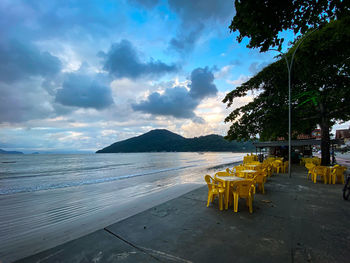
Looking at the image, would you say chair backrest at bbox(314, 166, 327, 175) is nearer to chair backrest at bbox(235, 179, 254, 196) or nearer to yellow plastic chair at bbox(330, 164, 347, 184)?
yellow plastic chair at bbox(330, 164, 347, 184)

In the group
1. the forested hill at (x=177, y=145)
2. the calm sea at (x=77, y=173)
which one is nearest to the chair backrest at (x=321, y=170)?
the calm sea at (x=77, y=173)

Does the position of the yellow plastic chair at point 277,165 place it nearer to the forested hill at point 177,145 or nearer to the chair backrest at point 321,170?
the chair backrest at point 321,170

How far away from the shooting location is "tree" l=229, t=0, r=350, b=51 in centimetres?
378

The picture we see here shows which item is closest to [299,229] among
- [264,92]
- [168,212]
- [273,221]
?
[273,221]

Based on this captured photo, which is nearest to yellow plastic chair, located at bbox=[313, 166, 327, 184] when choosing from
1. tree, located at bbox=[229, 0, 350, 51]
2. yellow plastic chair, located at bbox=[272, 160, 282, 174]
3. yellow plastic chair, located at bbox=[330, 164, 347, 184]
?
yellow plastic chair, located at bbox=[330, 164, 347, 184]

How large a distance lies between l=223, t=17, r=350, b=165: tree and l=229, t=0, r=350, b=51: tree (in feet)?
20.5

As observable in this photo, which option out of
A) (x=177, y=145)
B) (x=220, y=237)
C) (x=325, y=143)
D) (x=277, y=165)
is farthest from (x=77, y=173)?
(x=177, y=145)

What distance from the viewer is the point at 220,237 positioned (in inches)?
127

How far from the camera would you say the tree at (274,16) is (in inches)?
149

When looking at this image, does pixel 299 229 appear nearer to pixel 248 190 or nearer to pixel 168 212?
pixel 248 190

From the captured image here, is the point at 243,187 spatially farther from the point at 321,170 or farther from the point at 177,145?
the point at 177,145

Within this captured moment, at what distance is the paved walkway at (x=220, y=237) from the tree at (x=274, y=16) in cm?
461

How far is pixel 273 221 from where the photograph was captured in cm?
394

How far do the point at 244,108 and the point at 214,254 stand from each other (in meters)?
15.4
